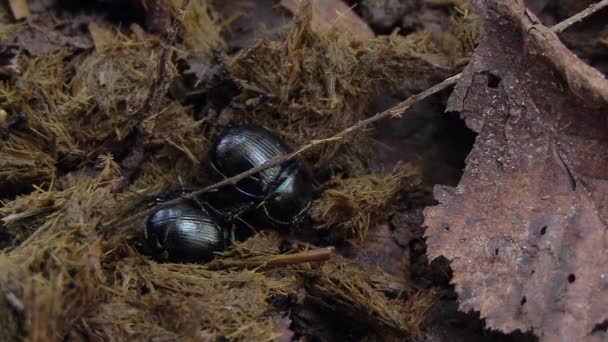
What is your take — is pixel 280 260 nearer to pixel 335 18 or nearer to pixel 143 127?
pixel 143 127

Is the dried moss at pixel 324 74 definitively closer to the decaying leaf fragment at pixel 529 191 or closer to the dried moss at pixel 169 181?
the dried moss at pixel 169 181

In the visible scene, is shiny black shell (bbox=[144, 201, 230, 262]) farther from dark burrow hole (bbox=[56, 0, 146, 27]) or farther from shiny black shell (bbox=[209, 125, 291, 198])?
dark burrow hole (bbox=[56, 0, 146, 27])

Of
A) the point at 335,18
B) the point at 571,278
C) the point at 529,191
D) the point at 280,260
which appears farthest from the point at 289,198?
the point at 571,278

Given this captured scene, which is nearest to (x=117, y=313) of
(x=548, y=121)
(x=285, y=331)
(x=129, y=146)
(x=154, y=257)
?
(x=154, y=257)

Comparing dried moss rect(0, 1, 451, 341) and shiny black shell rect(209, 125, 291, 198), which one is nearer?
dried moss rect(0, 1, 451, 341)


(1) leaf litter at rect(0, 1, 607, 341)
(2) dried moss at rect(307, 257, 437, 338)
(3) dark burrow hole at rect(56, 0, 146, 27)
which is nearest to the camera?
(1) leaf litter at rect(0, 1, 607, 341)

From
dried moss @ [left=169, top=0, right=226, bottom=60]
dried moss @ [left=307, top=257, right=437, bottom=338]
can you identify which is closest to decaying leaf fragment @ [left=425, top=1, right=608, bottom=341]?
dried moss @ [left=307, top=257, right=437, bottom=338]
